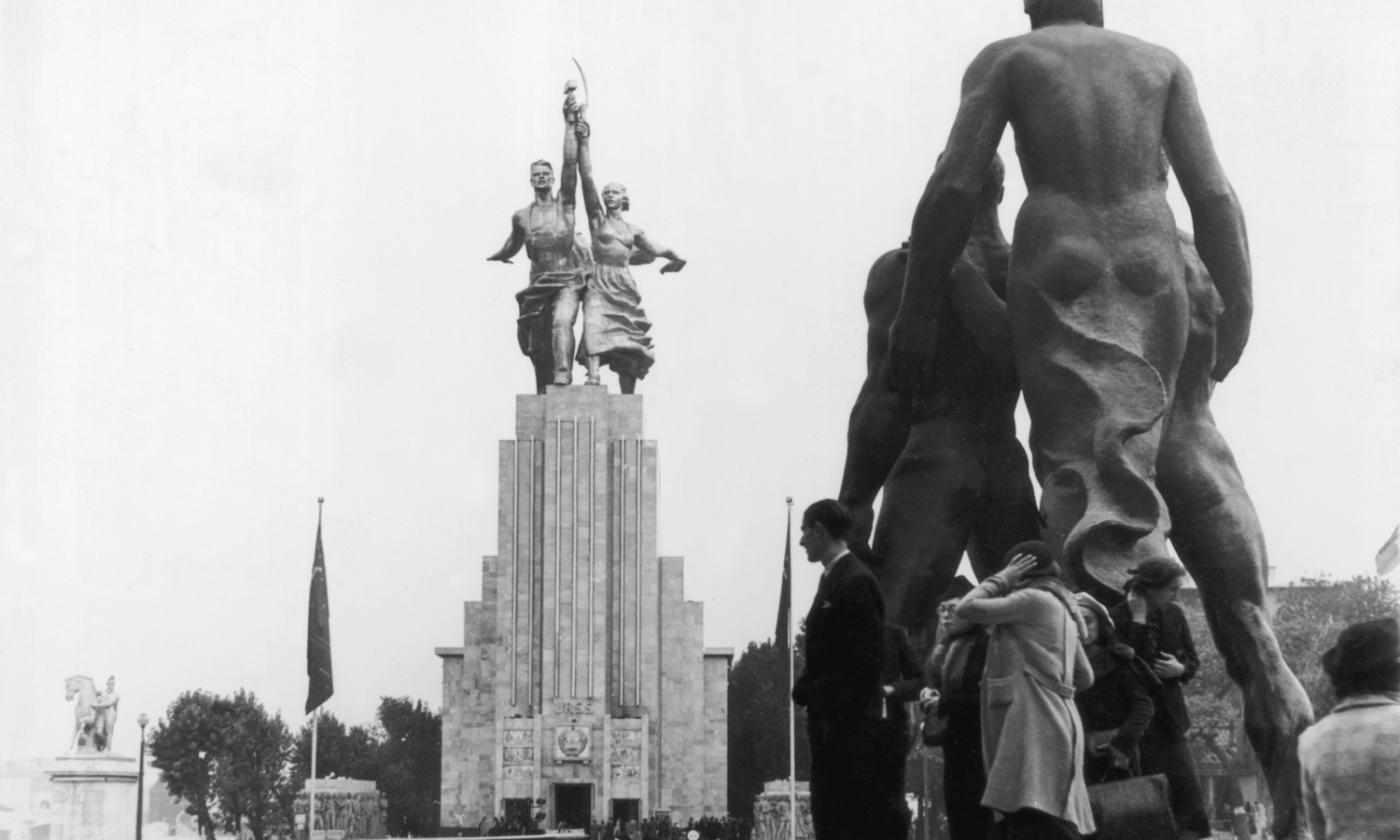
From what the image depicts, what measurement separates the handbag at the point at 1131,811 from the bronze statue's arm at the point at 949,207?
118 inches

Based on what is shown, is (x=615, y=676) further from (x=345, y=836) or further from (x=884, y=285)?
(x=884, y=285)

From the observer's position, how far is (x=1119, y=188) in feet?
32.6

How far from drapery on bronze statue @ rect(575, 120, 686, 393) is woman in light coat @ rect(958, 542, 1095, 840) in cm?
5651

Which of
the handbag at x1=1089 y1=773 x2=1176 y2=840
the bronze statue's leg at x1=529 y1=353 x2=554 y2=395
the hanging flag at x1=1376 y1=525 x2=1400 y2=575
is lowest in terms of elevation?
the handbag at x1=1089 y1=773 x2=1176 y2=840

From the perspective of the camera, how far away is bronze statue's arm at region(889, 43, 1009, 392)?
10.1 meters

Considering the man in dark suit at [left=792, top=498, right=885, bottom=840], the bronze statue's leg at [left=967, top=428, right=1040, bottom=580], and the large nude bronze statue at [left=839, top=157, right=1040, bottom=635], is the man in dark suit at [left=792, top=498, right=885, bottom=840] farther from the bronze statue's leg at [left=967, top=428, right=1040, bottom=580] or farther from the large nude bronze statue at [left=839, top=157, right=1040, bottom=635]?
the bronze statue's leg at [left=967, top=428, right=1040, bottom=580]

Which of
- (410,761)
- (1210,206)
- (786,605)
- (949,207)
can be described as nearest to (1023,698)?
(949,207)

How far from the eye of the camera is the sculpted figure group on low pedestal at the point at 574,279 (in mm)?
63906

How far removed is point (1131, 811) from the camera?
7.81m

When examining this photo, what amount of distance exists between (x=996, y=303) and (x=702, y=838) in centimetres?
4584

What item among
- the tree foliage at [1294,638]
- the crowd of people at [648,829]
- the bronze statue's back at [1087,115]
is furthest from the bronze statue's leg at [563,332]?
the bronze statue's back at [1087,115]

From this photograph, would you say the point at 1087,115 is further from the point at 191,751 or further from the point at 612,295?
the point at 191,751

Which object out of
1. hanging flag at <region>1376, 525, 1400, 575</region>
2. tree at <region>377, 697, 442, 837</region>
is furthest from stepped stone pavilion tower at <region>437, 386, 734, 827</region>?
tree at <region>377, 697, 442, 837</region>

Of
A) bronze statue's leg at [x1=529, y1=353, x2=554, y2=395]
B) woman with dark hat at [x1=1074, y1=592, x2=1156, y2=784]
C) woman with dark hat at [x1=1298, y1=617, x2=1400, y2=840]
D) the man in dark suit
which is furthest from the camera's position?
bronze statue's leg at [x1=529, y1=353, x2=554, y2=395]
